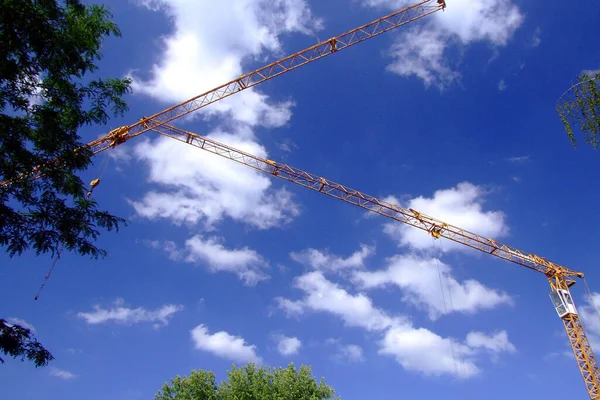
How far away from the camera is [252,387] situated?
30.1 metres

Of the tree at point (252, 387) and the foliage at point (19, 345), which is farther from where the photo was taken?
A: the tree at point (252, 387)

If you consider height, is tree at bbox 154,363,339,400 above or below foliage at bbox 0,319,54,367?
above

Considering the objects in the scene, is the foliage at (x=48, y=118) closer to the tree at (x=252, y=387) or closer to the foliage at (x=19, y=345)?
the foliage at (x=19, y=345)

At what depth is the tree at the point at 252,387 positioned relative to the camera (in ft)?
96.3

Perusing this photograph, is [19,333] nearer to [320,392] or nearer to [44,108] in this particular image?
[44,108]

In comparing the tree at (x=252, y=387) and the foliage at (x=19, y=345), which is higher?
the tree at (x=252, y=387)

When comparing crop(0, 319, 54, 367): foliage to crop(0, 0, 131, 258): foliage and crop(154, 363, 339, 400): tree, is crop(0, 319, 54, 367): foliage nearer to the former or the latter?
crop(0, 0, 131, 258): foliage

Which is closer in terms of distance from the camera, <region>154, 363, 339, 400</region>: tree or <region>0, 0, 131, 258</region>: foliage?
<region>0, 0, 131, 258</region>: foliage

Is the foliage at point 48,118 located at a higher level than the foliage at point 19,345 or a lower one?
higher

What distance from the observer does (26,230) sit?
10281mm

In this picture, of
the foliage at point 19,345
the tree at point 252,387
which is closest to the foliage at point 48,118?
the foliage at point 19,345

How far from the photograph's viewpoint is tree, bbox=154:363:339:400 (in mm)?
29344

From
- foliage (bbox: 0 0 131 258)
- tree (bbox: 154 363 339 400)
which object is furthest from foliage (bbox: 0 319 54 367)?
tree (bbox: 154 363 339 400)

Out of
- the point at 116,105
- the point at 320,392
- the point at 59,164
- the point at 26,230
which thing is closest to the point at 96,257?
the point at 26,230
